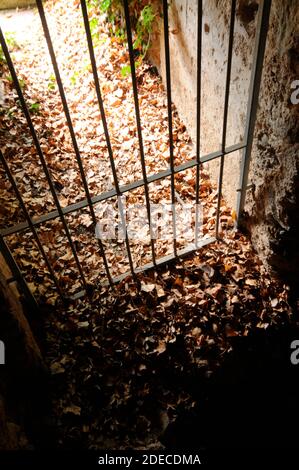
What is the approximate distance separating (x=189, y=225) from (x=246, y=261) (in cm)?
71

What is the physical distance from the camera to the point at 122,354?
2.63m

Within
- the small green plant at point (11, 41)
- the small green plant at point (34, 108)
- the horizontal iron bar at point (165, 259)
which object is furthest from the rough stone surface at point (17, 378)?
the small green plant at point (11, 41)

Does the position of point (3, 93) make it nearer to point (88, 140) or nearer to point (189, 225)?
point (88, 140)

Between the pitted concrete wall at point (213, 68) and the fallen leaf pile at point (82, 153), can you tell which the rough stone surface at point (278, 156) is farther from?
the fallen leaf pile at point (82, 153)

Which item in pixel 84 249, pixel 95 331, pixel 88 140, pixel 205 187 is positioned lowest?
pixel 95 331

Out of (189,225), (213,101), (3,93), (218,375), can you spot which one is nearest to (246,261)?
(189,225)

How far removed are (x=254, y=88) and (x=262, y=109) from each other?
16 centimetres

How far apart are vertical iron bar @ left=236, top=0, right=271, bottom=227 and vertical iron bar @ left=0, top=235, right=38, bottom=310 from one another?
6.09 feet

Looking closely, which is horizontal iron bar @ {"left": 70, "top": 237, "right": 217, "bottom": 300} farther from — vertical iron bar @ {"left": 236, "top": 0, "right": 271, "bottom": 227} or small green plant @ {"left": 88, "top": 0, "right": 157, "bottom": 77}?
small green plant @ {"left": 88, "top": 0, "right": 157, "bottom": 77}

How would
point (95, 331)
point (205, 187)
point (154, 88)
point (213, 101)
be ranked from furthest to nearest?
point (154, 88), point (205, 187), point (213, 101), point (95, 331)

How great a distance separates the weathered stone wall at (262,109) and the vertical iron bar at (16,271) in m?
1.92

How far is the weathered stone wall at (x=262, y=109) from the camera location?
1995mm

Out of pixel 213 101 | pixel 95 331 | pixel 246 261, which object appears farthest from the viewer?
pixel 213 101

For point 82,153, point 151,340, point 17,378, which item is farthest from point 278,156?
point 82,153
